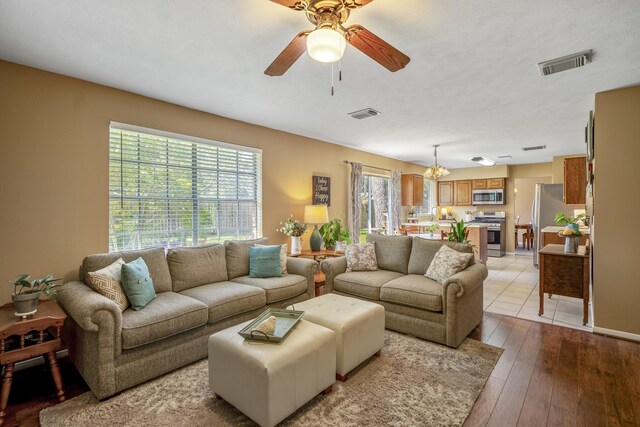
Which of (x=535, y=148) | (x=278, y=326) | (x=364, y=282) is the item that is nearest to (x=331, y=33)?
(x=278, y=326)

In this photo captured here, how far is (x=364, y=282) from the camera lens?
138 inches

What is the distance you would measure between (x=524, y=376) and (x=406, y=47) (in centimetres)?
278

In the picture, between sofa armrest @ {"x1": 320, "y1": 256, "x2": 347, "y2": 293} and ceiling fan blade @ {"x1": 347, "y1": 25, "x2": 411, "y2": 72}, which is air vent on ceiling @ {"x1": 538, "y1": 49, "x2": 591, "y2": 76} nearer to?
ceiling fan blade @ {"x1": 347, "y1": 25, "x2": 411, "y2": 72}

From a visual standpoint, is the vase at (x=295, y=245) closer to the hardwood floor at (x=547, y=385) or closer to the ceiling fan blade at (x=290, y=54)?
the hardwood floor at (x=547, y=385)

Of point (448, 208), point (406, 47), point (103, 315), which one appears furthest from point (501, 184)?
point (103, 315)

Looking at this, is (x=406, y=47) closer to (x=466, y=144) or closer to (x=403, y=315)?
(x=403, y=315)

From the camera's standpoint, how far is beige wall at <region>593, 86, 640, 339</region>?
10.2 ft

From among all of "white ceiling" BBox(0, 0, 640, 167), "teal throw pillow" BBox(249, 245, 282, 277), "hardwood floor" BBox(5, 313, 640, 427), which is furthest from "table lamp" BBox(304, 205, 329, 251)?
"hardwood floor" BBox(5, 313, 640, 427)

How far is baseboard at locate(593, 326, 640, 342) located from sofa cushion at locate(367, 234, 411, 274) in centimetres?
Answer: 206

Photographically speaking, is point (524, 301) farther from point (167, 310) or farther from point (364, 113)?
point (167, 310)

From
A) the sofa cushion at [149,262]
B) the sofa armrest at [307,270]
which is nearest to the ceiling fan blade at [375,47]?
the sofa armrest at [307,270]

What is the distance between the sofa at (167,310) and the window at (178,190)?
42 centimetres

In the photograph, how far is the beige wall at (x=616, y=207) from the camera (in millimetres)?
3123

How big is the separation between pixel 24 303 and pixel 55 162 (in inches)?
52.8
